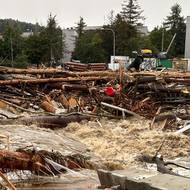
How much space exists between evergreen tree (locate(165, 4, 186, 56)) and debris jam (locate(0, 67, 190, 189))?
174 ft

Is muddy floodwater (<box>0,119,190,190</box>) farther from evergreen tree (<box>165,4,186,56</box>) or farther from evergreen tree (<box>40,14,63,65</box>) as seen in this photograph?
evergreen tree (<box>165,4,186,56</box>)

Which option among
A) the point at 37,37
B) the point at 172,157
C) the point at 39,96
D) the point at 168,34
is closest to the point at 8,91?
the point at 39,96

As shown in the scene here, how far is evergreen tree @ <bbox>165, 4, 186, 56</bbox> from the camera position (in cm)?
7131

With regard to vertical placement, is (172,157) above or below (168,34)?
below

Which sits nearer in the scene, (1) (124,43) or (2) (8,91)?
(2) (8,91)

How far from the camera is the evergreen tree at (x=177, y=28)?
71.3 m

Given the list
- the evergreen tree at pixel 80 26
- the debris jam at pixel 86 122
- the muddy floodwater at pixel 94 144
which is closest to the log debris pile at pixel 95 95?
the debris jam at pixel 86 122

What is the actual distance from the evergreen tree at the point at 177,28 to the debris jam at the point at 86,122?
5307cm

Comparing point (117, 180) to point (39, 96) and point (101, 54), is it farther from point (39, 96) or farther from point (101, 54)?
point (101, 54)

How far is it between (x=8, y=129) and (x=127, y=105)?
176 inches

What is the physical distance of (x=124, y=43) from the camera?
2314 inches

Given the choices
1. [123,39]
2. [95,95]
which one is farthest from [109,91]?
[123,39]

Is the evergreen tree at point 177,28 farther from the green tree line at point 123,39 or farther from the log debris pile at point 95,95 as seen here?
the log debris pile at point 95,95

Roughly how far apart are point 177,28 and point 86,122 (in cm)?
6636
